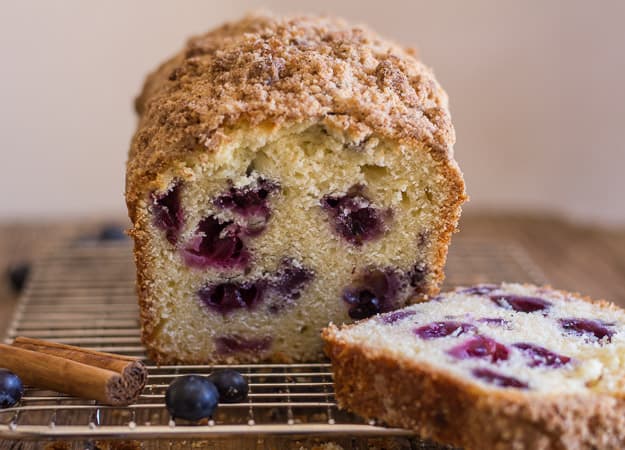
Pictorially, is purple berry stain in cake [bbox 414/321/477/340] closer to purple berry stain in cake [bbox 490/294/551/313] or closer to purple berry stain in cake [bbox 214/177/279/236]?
purple berry stain in cake [bbox 490/294/551/313]

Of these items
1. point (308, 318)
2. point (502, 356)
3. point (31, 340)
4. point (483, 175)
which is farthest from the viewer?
point (483, 175)

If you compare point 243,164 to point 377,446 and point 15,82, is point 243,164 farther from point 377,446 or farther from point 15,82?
point 15,82

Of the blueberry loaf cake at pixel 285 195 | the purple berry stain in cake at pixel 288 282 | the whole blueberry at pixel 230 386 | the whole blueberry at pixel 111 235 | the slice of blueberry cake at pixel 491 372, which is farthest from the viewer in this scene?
the whole blueberry at pixel 111 235

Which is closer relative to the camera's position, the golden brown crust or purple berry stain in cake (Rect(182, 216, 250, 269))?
the golden brown crust

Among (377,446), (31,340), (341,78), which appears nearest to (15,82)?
(31,340)

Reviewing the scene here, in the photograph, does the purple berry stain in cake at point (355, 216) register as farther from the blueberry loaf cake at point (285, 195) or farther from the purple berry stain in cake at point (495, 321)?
the purple berry stain in cake at point (495, 321)

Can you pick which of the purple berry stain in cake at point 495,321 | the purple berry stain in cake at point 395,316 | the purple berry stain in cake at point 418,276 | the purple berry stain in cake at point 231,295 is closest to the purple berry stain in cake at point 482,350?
the purple berry stain in cake at point 495,321

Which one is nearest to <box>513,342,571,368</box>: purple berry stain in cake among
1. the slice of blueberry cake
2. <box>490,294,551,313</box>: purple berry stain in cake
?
the slice of blueberry cake
